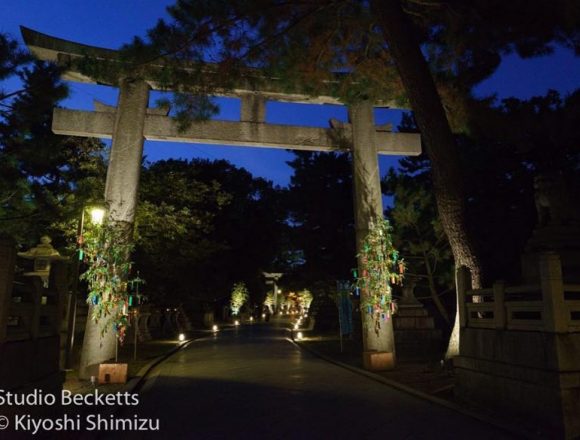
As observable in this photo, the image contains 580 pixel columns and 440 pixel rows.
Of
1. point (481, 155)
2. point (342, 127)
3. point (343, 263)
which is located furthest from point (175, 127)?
point (343, 263)

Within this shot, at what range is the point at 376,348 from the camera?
1212cm

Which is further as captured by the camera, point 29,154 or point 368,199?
point 368,199

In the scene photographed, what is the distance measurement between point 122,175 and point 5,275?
6.23m

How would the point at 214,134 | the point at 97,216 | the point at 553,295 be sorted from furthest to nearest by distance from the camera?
the point at 214,134 → the point at 97,216 → the point at 553,295

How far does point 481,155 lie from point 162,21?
14003 mm

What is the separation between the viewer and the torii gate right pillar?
12.0 metres

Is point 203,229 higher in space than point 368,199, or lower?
higher

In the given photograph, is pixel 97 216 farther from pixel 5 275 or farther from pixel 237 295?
pixel 237 295

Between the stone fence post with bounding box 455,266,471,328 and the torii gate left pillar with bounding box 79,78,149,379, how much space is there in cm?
770

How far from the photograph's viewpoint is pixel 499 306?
7.71 metres

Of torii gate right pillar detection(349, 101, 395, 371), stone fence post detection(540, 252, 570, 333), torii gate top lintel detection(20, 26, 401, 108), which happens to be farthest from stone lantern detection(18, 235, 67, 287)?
stone fence post detection(540, 252, 570, 333)

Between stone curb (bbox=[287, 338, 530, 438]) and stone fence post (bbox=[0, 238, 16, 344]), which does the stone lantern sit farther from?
stone curb (bbox=[287, 338, 530, 438])

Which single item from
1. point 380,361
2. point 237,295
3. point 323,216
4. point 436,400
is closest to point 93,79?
point 380,361

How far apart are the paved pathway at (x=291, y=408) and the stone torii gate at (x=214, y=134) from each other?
1923 millimetres
